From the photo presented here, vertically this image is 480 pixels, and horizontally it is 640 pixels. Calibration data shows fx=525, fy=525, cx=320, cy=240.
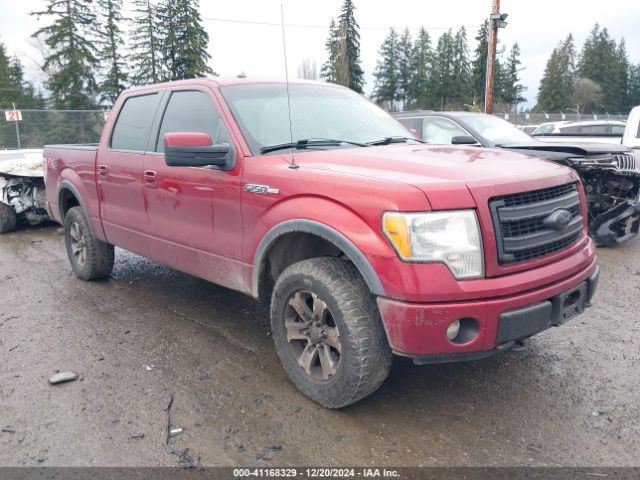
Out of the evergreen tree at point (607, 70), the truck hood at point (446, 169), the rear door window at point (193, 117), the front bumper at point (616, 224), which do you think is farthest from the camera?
the evergreen tree at point (607, 70)

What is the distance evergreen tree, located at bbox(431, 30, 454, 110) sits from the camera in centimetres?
7494

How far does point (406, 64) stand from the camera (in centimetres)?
7856

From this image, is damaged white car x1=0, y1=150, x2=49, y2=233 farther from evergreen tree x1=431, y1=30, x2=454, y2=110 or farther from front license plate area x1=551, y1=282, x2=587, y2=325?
evergreen tree x1=431, y1=30, x2=454, y2=110

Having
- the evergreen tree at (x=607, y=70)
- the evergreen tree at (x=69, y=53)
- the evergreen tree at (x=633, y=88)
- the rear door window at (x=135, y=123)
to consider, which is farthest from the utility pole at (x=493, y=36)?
the evergreen tree at (x=633, y=88)

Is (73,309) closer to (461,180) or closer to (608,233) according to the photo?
(461,180)

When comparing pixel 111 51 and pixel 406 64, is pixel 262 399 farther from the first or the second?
pixel 406 64

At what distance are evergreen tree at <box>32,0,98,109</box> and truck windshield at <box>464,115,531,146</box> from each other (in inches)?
1366

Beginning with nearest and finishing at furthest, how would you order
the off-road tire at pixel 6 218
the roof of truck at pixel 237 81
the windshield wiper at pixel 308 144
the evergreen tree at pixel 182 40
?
the windshield wiper at pixel 308 144
the roof of truck at pixel 237 81
the off-road tire at pixel 6 218
the evergreen tree at pixel 182 40

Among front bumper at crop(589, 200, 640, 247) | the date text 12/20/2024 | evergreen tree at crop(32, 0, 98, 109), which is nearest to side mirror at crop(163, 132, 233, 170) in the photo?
the date text 12/20/2024

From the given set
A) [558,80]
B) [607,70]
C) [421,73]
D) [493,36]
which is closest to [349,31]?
[493,36]

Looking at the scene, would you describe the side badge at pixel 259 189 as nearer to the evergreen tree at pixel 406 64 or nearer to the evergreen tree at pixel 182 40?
the evergreen tree at pixel 182 40

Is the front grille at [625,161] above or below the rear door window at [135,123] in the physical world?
below

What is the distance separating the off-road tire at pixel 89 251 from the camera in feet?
17.8

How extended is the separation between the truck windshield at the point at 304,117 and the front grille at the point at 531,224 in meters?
1.32
